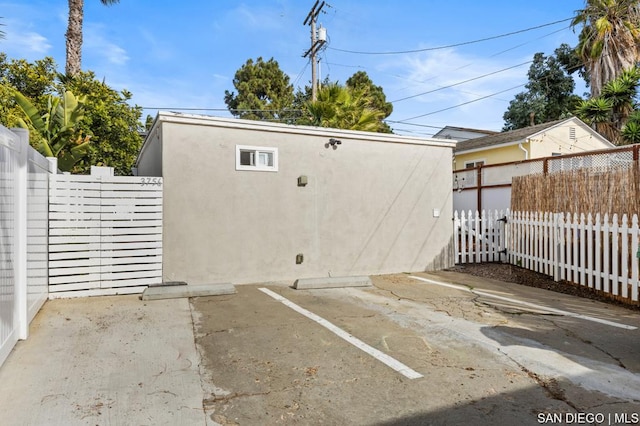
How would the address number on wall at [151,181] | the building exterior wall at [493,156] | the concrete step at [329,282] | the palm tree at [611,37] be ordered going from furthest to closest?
the palm tree at [611,37]
the building exterior wall at [493,156]
the concrete step at [329,282]
the address number on wall at [151,181]

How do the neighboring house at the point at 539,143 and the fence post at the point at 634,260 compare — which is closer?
the fence post at the point at 634,260

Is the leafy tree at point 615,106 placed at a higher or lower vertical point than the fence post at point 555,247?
higher

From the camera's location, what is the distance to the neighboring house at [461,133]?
87.3 feet

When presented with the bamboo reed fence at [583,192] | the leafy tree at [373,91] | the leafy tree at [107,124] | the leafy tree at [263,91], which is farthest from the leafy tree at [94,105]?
the leafy tree at [373,91]

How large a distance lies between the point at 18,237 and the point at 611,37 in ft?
80.3

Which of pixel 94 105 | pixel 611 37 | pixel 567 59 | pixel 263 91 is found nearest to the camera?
pixel 94 105

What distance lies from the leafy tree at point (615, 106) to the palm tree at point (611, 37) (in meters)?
2.31

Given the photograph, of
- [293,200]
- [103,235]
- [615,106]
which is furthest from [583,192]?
[615,106]

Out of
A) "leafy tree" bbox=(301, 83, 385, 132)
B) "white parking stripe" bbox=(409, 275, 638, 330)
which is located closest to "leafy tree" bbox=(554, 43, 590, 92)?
"leafy tree" bbox=(301, 83, 385, 132)

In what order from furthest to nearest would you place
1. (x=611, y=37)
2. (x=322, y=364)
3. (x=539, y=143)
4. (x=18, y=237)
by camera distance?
(x=611, y=37), (x=539, y=143), (x=18, y=237), (x=322, y=364)

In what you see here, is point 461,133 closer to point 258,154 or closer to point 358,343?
point 258,154

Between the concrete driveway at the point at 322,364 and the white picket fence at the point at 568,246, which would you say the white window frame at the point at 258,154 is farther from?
the white picket fence at the point at 568,246

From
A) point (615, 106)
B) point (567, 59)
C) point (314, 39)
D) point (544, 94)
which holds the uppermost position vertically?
point (567, 59)

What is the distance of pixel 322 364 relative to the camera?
12.3 feet
